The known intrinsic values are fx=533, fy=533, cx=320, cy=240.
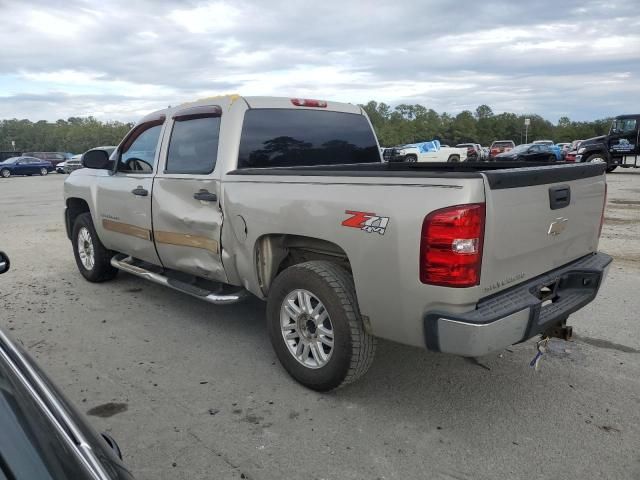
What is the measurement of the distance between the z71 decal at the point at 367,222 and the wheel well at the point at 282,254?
0.48 metres

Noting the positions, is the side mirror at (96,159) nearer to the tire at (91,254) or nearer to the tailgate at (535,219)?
the tire at (91,254)

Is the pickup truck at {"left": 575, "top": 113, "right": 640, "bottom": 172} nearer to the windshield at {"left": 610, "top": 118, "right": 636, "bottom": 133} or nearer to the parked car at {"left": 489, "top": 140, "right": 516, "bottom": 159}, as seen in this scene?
the windshield at {"left": 610, "top": 118, "right": 636, "bottom": 133}

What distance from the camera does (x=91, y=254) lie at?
612 centimetres

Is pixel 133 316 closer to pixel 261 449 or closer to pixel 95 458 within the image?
pixel 261 449

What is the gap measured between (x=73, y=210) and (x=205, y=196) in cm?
317

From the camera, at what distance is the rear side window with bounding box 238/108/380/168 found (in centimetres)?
428

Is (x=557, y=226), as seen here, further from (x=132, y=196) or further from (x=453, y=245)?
(x=132, y=196)

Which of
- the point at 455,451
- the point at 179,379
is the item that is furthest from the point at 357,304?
the point at 179,379

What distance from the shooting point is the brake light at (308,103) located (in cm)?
468

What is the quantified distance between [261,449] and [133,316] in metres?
2.65

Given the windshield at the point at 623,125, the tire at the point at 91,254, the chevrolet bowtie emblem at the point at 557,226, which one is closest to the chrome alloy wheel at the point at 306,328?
the chevrolet bowtie emblem at the point at 557,226

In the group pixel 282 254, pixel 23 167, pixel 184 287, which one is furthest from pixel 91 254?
pixel 23 167

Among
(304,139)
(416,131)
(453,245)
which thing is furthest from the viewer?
(416,131)

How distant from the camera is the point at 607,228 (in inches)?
373
